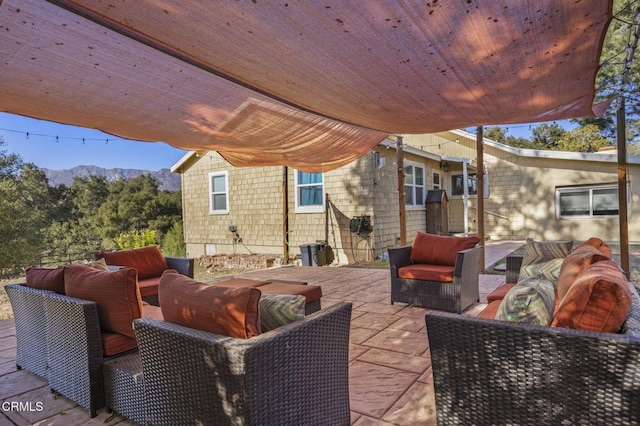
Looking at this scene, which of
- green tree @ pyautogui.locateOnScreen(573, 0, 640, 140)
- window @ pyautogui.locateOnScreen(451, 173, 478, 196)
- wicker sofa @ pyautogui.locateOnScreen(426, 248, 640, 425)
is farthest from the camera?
window @ pyautogui.locateOnScreen(451, 173, 478, 196)

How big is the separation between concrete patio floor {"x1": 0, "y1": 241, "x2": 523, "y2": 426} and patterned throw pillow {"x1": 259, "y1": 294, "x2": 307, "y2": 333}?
0.83 meters

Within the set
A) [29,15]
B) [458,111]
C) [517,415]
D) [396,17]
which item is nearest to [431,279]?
[458,111]

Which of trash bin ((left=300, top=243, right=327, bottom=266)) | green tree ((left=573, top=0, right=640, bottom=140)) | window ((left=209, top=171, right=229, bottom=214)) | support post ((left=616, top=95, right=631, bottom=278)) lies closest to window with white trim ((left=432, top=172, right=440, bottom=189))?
green tree ((left=573, top=0, right=640, bottom=140))

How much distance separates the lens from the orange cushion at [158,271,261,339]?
174 cm

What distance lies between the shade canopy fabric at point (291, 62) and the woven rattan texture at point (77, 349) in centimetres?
147

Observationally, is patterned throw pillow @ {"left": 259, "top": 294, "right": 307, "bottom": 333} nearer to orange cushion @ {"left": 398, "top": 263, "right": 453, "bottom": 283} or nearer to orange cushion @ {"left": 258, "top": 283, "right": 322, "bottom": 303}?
orange cushion @ {"left": 258, "top": 283, "right": 322, "bottom": 303}

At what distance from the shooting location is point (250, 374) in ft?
5.14

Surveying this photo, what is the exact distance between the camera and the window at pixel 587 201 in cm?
1079

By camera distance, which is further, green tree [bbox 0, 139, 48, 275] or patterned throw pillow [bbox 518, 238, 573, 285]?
green tree [bbox 0, 139, 48, 275]

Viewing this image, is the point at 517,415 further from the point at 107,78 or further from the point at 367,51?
the point at 107,78

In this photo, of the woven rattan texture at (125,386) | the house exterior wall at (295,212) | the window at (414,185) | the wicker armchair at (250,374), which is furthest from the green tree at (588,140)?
the woven rattan texture at (125,386)

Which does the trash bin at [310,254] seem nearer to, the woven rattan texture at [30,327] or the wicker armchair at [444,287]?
the wicker armchair at [444,287]

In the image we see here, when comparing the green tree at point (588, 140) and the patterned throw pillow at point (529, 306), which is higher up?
the green tree at point (588, 140)

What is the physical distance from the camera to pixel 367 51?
2240 millimetres
